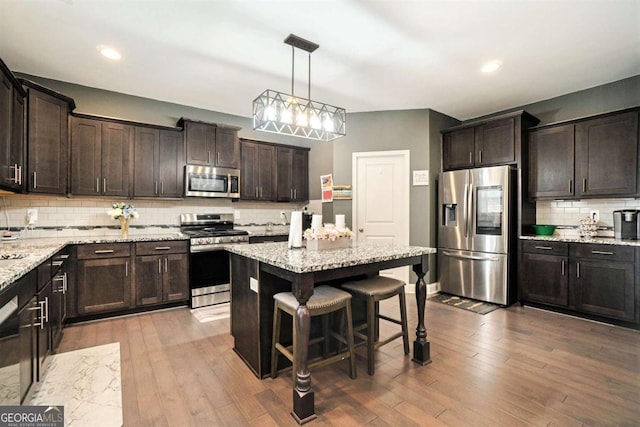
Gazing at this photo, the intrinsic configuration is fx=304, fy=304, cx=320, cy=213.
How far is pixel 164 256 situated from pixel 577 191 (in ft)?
16.5

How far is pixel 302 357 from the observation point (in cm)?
184

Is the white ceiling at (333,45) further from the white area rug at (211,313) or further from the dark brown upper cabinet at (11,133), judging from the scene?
the white area rug at (211,313)

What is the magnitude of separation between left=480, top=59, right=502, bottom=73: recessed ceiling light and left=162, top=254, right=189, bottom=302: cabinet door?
158 inches

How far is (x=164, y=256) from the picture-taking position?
366 cm

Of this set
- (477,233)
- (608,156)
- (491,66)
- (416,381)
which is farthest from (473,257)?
(416,381)

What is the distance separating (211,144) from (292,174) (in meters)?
1.41

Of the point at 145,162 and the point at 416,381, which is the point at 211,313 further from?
the point at 416,381

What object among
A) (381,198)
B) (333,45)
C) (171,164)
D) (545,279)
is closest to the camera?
(333,45)

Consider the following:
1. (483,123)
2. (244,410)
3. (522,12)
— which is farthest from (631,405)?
(483,123)

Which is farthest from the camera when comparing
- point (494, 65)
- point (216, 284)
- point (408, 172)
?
point (408, 172)

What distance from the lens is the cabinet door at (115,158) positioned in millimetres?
3633

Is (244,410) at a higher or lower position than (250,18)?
lower

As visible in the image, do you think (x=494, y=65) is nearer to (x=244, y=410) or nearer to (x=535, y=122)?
(x=535, y=122)

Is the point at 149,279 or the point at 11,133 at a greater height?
the point at 11,133
